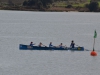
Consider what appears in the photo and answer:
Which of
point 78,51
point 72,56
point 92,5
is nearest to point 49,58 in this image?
point 72,56

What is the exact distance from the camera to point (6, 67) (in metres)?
57.6

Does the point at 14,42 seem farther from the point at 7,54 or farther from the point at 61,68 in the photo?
the point at 61,68

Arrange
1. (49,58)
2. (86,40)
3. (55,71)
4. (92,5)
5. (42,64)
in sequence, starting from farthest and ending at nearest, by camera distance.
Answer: (92,5) → (86,40) → (49,58) → (42,64) → (55,71)

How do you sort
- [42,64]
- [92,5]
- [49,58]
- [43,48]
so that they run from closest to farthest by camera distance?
1. [42,64]
2. [49,58]
3. [43,48]
4. [92,5]

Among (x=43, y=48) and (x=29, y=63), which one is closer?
(x=29, y=63)

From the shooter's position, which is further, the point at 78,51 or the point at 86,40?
the point at 86,40

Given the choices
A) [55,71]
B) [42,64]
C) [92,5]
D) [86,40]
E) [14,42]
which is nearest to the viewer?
[55,71]

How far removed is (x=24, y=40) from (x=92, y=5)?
108023 mm

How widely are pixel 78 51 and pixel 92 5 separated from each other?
405 ft

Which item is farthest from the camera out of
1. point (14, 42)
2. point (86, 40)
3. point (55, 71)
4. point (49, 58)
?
point (86, 40)

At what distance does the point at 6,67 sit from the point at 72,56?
14.9m

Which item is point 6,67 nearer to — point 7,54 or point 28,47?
point 7,54

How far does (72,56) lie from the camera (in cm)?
6988

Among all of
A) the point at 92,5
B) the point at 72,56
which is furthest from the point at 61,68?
the point at 92,5
